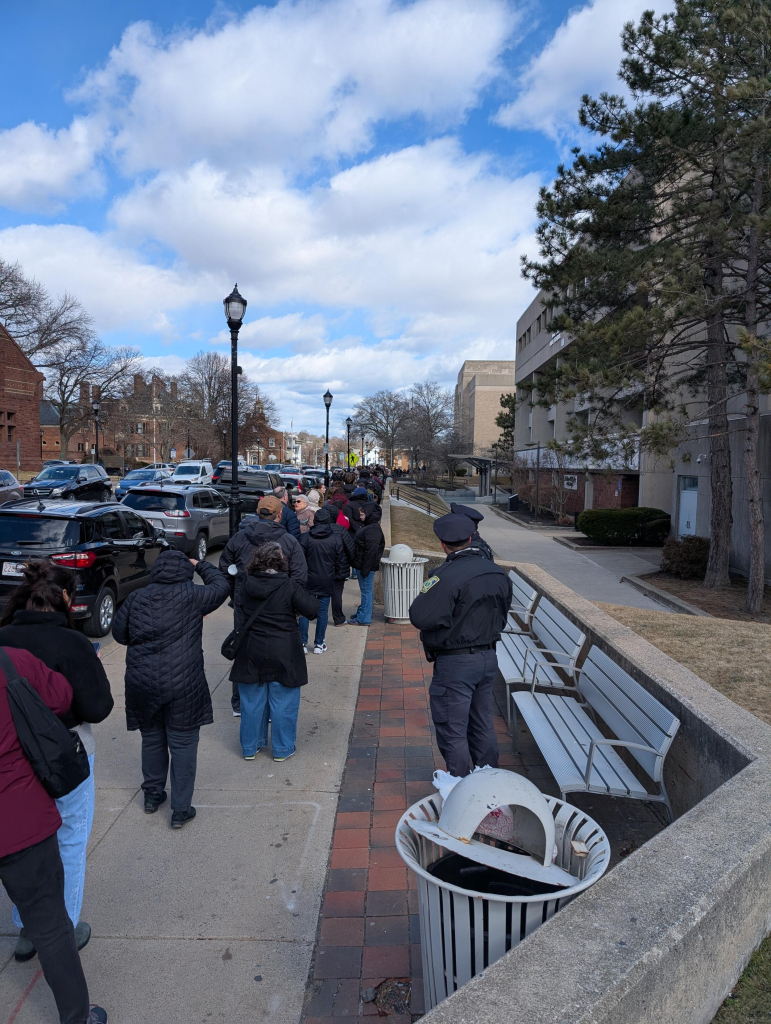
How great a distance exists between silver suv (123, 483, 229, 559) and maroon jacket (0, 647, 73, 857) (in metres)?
11.2

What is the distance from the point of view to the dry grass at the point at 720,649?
17.2ft

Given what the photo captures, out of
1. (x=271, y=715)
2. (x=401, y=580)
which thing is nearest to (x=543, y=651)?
(x=271, y=715)

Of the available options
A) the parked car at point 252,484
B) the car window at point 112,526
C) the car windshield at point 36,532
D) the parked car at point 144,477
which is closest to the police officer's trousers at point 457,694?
the car windshield at point 36,532

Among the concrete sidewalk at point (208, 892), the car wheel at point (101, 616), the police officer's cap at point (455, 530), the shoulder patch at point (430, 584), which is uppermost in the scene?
the police officer's cap at point (455, 530)

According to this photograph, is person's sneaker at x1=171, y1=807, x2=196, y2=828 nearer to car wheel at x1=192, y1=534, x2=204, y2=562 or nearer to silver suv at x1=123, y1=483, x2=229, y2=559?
silver suv at x1=123, y1=483, x2=229, y2=559

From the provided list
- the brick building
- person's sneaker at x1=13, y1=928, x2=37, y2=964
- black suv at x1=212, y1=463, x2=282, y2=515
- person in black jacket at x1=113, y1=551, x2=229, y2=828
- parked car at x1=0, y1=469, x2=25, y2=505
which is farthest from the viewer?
the brick building

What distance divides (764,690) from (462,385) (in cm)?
11761

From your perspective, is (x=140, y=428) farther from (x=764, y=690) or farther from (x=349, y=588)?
(x=764, y=690)

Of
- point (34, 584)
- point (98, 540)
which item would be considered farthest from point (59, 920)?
point (98, 540)

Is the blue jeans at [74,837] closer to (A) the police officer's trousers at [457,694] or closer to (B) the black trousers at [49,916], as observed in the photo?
(B) the black trousers at [49,916]

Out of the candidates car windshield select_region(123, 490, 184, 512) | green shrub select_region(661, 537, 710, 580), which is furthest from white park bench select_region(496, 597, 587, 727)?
green shrub select_region(661, 537, 710, 580)

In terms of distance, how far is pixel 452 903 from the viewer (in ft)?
7.23

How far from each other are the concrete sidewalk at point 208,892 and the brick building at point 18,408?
173 ft

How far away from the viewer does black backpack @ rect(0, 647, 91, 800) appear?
7.97 feet
